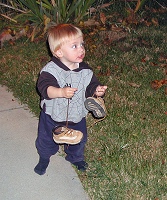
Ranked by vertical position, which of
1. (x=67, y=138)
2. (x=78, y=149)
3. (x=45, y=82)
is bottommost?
(x=78, y=149)

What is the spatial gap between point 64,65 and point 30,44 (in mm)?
3795

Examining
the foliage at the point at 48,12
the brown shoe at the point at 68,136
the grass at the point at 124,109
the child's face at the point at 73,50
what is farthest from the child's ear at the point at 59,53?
the foliage at the point at 48,12

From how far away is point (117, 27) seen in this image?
749 centimetres

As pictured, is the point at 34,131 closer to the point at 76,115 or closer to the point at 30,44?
the point at 76,115

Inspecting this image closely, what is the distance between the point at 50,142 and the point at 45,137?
8 cm

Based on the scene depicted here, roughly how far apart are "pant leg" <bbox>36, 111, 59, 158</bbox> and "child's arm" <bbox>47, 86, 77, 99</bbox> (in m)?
0.35

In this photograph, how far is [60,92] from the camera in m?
2.99

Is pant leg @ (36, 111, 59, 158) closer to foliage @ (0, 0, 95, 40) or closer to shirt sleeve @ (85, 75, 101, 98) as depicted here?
shirt sleeve @ (85, 75, 101, 98)

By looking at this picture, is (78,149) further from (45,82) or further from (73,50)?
(73,50)

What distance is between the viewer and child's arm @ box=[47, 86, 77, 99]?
2928mm

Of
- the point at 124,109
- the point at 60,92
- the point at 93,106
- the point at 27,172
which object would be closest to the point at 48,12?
the point at 124,109

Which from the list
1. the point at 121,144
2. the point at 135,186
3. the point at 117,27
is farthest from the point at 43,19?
the point at 135,186

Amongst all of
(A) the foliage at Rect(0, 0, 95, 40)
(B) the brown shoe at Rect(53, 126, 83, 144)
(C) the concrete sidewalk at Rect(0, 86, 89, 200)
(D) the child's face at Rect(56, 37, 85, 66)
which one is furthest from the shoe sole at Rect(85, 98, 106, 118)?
(A) the foliage at Rect(0, 0, 95, 40)

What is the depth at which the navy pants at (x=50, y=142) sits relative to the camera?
3402mm
